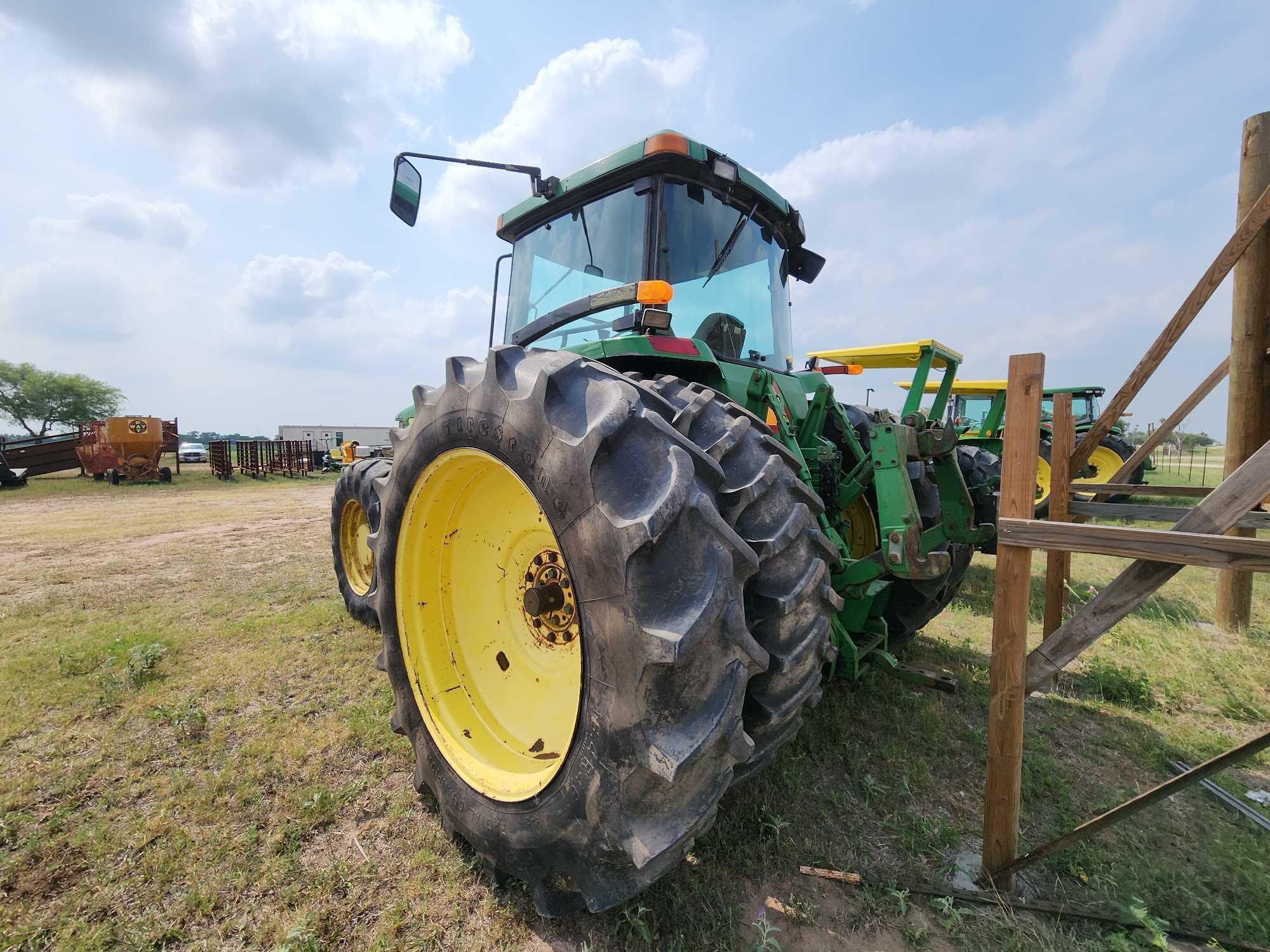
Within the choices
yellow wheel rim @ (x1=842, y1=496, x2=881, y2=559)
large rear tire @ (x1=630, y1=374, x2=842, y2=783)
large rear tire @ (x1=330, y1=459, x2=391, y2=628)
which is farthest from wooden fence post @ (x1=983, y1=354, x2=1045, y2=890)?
large rear tire @ (x1=330, y1=459, x2=391, y2=628)

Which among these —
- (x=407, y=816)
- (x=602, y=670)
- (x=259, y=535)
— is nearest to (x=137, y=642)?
(x=407, y=816)

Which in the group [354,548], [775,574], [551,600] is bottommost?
[354,548]

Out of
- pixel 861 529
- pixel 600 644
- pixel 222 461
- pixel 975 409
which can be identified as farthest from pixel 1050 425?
pixel 222 461

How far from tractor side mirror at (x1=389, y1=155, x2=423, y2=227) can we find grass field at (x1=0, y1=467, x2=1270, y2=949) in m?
2.57

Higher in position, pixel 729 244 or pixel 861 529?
pixel 729 244

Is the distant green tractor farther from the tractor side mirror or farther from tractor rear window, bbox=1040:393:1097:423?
the tractor side mirror

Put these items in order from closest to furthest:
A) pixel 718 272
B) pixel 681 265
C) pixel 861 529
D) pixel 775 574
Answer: pixel 775 574 → pixel 681 265 → pixel 718 272 → pixel 861 529

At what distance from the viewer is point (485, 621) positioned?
2229 millimetres

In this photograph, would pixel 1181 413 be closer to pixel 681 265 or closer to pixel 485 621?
pixel 681 265

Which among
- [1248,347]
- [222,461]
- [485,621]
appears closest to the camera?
[485,621]

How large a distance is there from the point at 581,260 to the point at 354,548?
110 inches

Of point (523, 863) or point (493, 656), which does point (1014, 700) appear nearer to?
point (523, 863)

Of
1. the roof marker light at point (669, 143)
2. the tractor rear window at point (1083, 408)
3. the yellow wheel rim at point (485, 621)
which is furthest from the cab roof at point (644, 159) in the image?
the tractor rear window at point (1083, 408)

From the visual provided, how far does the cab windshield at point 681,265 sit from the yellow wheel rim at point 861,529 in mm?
972
